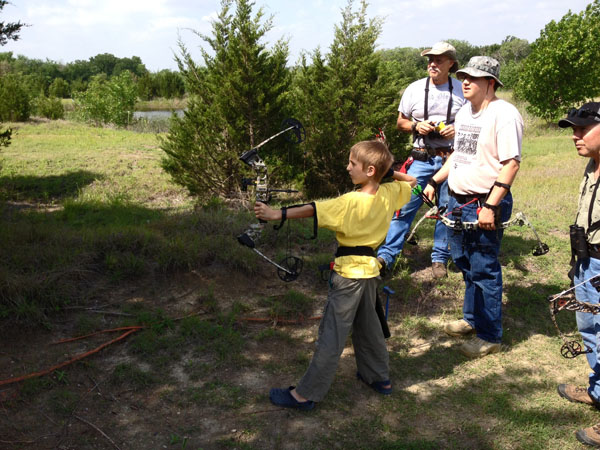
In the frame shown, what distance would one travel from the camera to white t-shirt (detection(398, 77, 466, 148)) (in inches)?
200

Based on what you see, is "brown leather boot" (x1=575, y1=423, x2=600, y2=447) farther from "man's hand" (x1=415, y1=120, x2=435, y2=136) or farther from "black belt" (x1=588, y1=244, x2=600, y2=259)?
"man's hand" (x1=415, y1=120, x2=435, y2=136)

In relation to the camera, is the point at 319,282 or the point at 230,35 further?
the point at 230,35

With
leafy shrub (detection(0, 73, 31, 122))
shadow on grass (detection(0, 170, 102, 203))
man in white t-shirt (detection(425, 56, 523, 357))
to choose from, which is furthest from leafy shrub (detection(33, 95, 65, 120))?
man in white t-shirt (detection(425, 56, 523, 357))

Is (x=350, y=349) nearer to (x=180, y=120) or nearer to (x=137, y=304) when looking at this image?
(x=137, y=304)

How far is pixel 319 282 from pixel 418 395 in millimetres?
2047

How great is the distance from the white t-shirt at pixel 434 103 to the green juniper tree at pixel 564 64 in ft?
64.6

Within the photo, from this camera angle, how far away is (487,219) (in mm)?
3656

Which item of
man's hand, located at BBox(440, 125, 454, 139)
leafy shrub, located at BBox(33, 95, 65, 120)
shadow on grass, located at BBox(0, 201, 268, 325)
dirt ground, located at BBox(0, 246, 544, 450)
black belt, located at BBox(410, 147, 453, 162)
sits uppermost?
leafy shrub, located at BBox(33, 95, 65, 120)

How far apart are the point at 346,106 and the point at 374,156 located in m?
6.67

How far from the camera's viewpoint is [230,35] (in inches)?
333

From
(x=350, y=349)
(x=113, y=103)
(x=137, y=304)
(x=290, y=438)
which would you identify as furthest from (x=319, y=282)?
(x=113, y=103)

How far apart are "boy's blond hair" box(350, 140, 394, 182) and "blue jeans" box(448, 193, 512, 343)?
103 cm

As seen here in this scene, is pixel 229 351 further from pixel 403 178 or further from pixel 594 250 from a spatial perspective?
pixel 594 250

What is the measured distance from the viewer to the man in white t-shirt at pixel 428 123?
4980 mm
